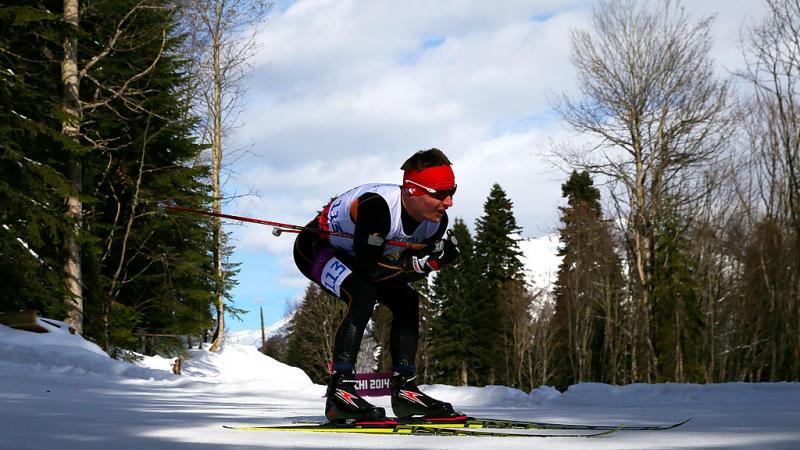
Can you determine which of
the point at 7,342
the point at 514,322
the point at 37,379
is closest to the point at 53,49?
the point at 7,342

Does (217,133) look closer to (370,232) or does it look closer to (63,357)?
(63,357)

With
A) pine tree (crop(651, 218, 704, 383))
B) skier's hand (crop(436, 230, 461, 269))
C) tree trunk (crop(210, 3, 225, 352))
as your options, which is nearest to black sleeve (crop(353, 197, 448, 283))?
skier's hand (crop(436, 230, 461, 269))

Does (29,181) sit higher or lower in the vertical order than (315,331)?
higher

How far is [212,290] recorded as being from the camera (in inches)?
758

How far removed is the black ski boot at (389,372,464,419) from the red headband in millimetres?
1166

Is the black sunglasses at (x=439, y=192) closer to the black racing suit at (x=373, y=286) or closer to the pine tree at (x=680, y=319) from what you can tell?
the black racing suit at (x=373, y=286)

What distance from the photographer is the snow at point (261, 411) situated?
109 inches

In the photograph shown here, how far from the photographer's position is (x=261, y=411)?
5.39m

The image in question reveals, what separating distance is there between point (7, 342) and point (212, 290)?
10295 millimetres

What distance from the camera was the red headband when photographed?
3877 mm

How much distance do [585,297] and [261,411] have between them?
33.6m

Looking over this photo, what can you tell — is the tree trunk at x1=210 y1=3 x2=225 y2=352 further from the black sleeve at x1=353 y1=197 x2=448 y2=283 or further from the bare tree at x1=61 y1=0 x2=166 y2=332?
the black sleeve at x1=353 y1=197 x2=448 y2=283

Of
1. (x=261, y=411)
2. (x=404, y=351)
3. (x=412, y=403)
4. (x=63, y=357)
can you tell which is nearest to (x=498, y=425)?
(x=412, y=403)

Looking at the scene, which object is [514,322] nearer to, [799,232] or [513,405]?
[799,232]
